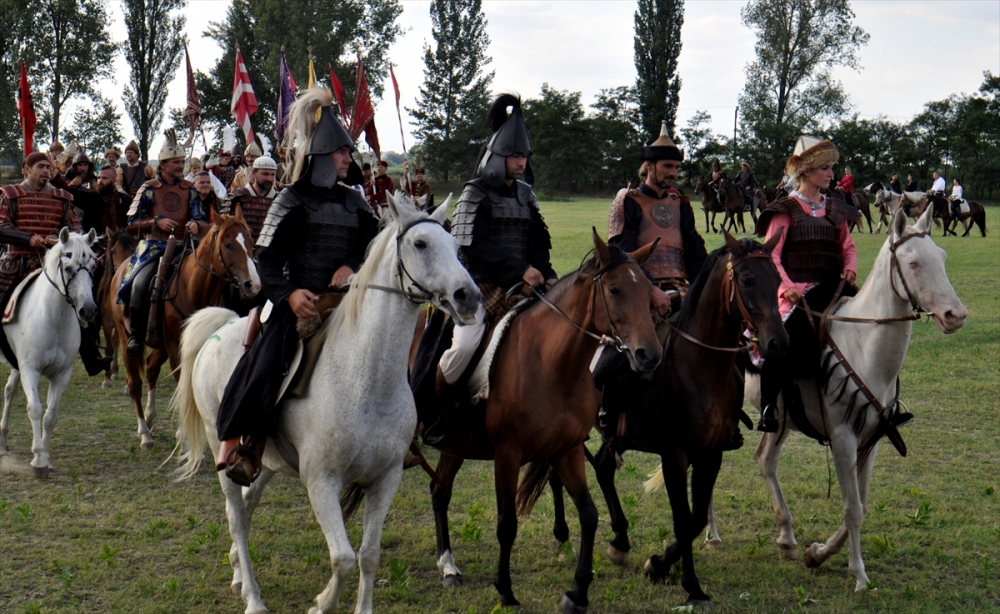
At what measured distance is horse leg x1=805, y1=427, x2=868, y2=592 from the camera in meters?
6.18

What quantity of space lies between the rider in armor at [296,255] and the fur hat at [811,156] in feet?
10.4

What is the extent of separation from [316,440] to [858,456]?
3.56m

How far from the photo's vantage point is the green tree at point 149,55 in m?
52.8

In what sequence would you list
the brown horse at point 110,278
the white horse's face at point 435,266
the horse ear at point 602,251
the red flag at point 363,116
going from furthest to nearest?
the red flag at point 363,116 < the brown horse at point 110,278 < the horse ear at point 602,251 < the white horse's face at point 435,266

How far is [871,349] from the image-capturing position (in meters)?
6.34

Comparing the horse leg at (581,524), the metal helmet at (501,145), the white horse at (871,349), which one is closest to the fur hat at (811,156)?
the white horse at (871,349)

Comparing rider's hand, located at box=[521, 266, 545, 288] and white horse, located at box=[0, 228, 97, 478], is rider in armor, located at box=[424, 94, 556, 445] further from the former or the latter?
white horse, located at box=[0, 228, 97, 478]

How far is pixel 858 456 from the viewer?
6414 millimetres

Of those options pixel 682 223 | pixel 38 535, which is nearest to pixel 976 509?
pixel 682 223

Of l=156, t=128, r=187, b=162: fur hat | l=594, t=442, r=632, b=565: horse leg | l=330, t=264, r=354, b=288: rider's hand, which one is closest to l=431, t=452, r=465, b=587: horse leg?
l=594, t=442, r=632, b=565: horse leg

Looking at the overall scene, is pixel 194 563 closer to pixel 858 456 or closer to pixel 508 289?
pixel 508 289

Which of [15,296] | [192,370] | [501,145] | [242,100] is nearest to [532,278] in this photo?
[501,145]

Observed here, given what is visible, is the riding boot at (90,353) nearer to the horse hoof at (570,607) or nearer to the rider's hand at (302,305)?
the rider's hand at (302,305)

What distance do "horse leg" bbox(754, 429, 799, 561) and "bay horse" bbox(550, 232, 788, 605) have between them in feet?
3.50
